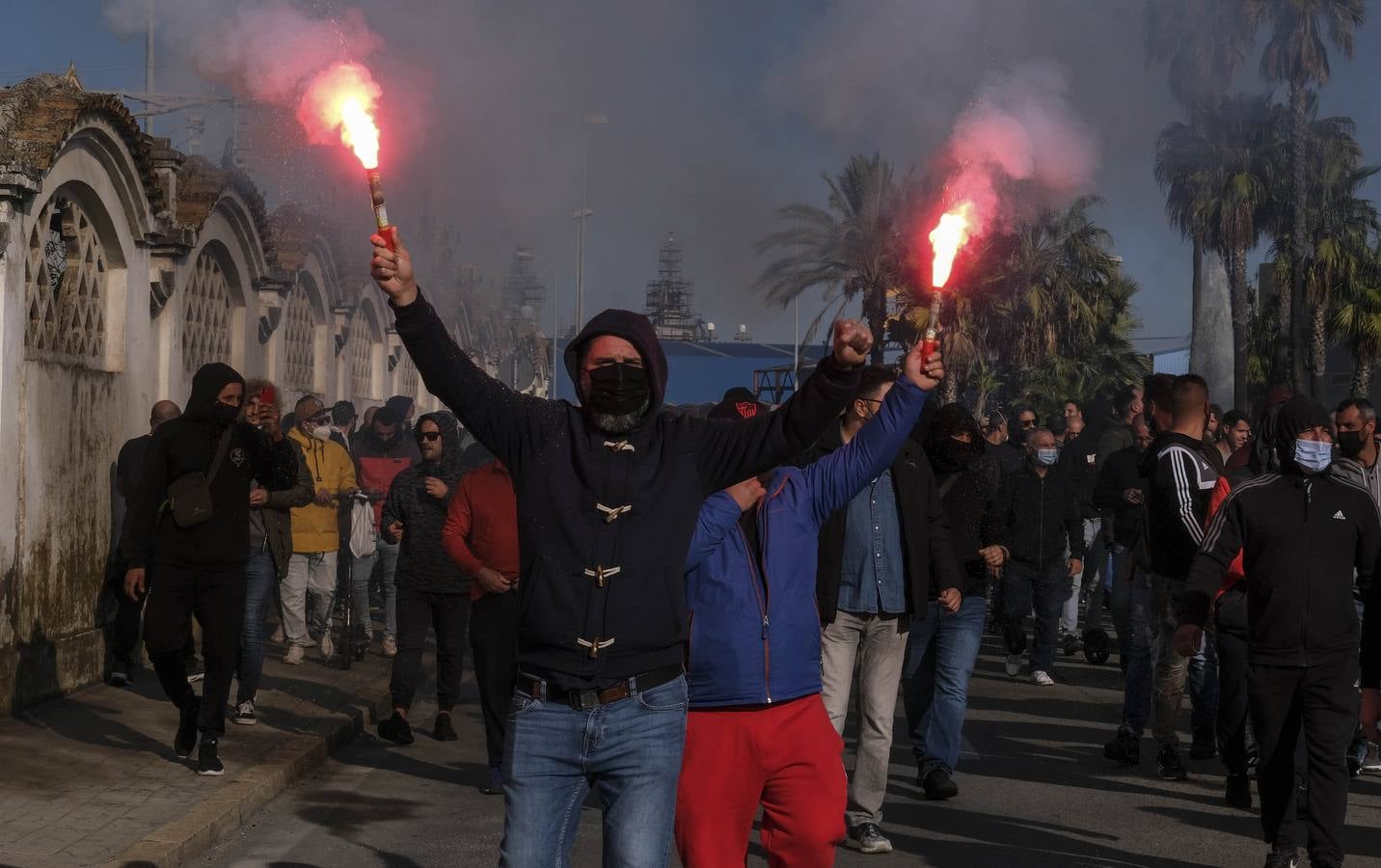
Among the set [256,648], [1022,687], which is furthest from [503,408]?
[1022,687]

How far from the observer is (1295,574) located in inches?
254

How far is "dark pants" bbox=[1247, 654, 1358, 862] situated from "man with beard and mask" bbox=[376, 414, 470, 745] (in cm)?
463

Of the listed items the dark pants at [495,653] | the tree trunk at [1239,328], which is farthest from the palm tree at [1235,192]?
the dark pants at [495,653]

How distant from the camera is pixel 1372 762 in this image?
9.45m

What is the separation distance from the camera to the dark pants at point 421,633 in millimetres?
9945

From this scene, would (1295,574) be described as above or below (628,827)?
above

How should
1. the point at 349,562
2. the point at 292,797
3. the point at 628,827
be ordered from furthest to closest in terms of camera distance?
the point at 349,562, the point at 292,797, the point at 628,827

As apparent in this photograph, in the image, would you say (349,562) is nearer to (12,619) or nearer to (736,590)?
(12,619)

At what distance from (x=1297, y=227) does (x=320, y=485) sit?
1208 inches

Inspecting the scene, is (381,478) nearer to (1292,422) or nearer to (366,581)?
(366,581)

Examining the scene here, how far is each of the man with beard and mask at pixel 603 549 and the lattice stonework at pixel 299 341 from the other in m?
14.5

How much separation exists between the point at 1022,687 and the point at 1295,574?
641 centimetres

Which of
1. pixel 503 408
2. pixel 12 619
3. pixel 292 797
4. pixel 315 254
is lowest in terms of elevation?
pixel 292 797

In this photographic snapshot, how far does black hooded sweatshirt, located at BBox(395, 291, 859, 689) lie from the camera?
4059 mm
